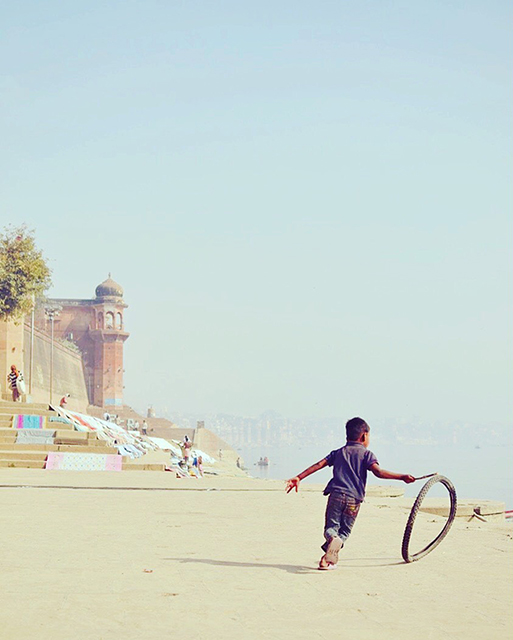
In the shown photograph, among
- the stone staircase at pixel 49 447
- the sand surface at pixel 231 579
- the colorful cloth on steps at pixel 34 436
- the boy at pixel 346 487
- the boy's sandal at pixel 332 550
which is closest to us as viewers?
the sand surface at pixel 231 579

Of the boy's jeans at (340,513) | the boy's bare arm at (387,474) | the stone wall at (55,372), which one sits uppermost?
the stone wall at (55,372)

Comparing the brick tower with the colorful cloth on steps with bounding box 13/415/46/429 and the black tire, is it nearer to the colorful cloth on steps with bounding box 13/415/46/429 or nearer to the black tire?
the colorful cloth on steps with bounding box 13/415/46/429

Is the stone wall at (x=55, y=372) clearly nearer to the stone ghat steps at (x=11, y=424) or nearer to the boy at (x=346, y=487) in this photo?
the stone ghat steps at (x=11, y=424)

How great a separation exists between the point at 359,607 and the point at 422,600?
0.47 m

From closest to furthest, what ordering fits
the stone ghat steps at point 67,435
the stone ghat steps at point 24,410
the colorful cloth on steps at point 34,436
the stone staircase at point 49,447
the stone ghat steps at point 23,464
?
1. the stone ghat steps at point 23,464
2. the stone staircase at point 49,447
3. the colorful cloth on steps at point 34,436
4. the stone ghat steps at point 67,435
5. the stone ghat steps at point 24,410

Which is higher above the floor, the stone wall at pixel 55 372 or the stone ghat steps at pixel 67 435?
the stone wall at pixel 55 372

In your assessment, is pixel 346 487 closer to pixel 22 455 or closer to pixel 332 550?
pixel 332 550

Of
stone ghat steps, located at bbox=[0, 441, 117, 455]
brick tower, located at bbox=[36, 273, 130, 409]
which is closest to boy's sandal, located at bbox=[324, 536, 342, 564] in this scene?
stone ghat steps, located at bbox=[0, 441, 117, 455]

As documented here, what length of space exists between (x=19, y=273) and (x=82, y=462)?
468 inches

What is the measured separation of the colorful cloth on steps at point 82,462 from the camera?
20078 mm

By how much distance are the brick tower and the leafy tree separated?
45258 mm

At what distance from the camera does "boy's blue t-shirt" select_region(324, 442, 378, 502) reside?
6.52 meters

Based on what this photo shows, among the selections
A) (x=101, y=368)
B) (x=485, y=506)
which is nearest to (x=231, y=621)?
(x=485, y=506)

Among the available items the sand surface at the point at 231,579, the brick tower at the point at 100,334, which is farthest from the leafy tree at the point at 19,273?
the brick tower at the point at 100,334
